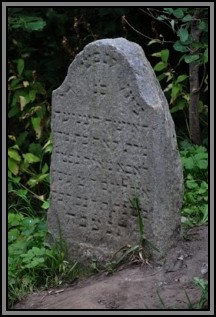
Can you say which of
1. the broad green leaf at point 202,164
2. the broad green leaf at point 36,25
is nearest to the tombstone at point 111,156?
the broad green leaf at point 202,164

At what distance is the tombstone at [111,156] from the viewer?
5199mm

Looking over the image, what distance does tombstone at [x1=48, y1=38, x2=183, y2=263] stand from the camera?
17.1ft

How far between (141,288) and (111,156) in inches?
31.7

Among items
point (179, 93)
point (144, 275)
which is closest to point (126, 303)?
point (144, 275)

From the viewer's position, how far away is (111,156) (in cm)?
536

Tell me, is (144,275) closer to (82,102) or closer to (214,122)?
(82,102)

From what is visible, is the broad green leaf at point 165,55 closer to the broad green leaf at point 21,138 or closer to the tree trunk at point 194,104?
the tree trunk at point 194,104

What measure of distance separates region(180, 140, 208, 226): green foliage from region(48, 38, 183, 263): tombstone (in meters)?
0.61

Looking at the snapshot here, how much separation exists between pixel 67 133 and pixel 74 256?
2.46ft

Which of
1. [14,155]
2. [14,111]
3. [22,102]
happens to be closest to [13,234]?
[14,155]

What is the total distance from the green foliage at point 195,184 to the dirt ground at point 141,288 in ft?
1.77

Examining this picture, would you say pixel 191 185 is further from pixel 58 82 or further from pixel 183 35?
pixel 58 82

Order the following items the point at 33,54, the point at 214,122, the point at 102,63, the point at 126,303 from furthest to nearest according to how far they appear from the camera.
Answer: the point at 33,54
the point at 214,122
the point at 102,63
the point at 126,303

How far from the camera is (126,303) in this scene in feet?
16.3
